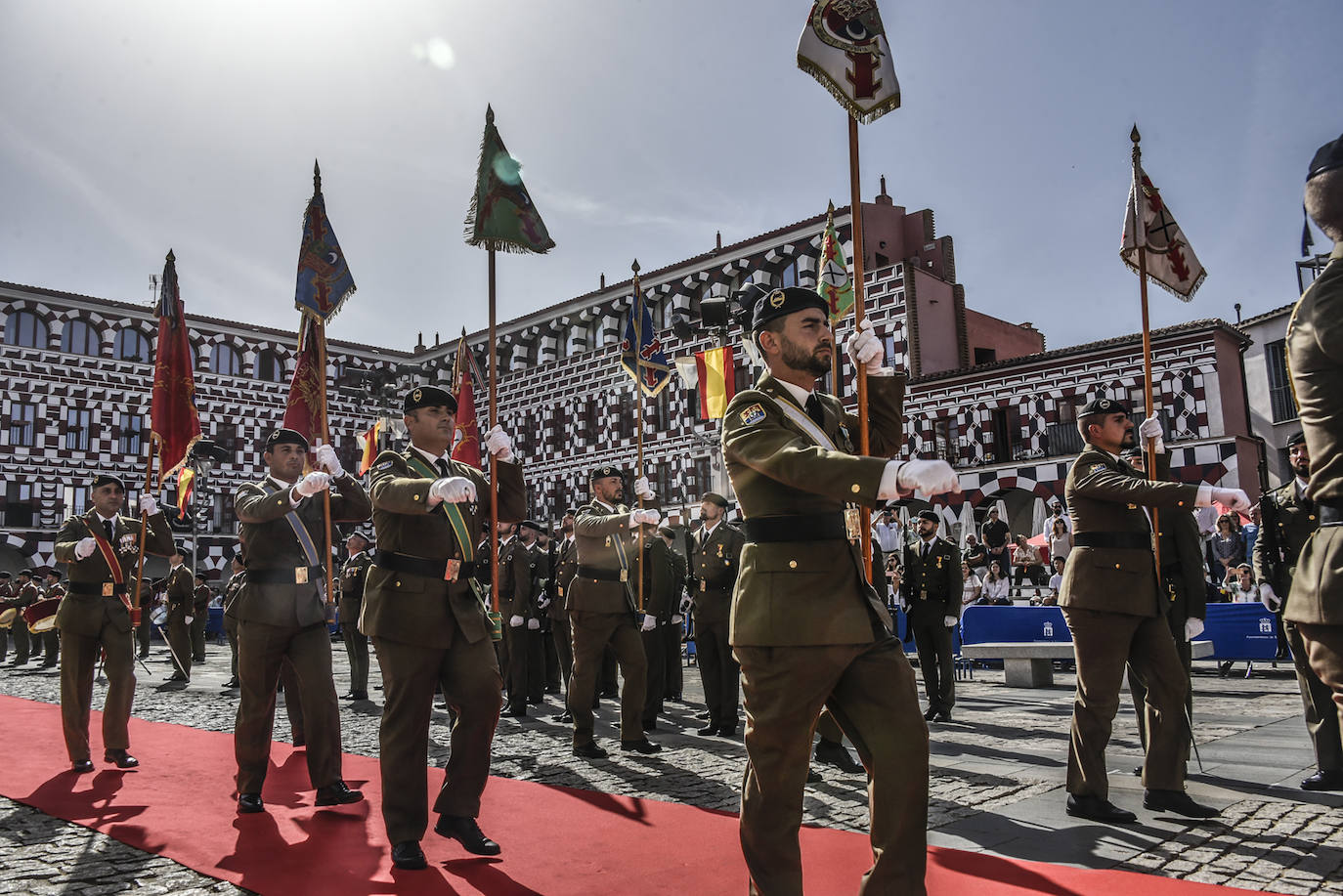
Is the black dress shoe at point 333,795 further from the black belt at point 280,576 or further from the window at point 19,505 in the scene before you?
the window at point 19,505

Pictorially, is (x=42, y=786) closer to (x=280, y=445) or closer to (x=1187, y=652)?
(x=280, y=445)

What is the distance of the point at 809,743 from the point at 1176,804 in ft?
9.41

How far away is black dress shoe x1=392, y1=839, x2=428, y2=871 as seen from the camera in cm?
443

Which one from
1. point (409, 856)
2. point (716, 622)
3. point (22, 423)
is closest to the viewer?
point (409, 856)

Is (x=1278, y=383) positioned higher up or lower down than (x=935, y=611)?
higher up

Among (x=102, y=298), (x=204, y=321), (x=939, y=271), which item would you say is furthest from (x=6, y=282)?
(x=939, y=271)

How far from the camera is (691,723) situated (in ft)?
31.5

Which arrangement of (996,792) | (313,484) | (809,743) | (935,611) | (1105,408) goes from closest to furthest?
(809,743) < (313,484) < (1105,408) < (996,792) < (935,611)

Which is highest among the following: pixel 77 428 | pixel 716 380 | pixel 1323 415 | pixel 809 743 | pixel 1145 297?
pixel 77 428

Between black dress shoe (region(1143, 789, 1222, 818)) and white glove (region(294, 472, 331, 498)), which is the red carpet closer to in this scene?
black dress shoe (region(1143, 789, 1222, 818))

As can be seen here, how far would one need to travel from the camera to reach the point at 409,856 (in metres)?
4.47

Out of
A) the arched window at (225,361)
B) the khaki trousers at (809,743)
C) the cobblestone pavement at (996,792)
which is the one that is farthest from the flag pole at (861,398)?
the arched window at (225,361)

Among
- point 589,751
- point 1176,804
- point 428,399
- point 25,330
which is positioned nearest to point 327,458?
point 428,399

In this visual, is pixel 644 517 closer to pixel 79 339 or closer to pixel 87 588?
pixel 87 588
